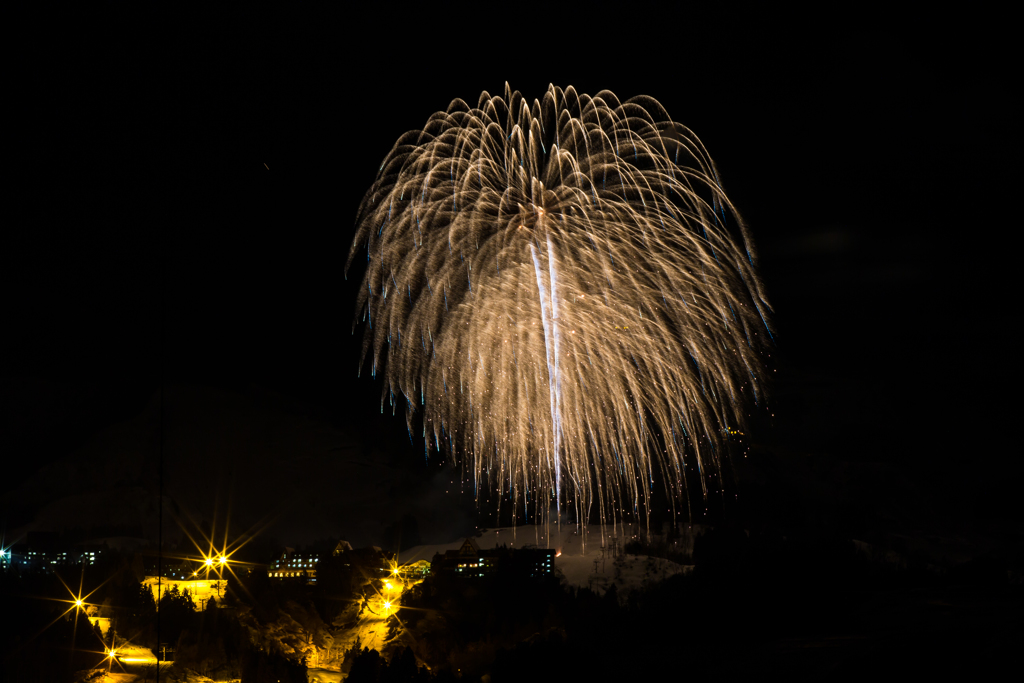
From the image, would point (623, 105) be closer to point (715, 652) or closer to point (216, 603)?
point (715, 652)

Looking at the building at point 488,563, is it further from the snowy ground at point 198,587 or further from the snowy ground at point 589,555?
the snowy ground at point 198,587

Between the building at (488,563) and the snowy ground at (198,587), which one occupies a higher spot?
the building at (488,563)

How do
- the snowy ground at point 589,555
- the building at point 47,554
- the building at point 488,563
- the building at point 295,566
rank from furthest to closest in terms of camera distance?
the building at point 47,554, the snowy ground at point 589,555, the building at point 295,566, the building at point 488,563

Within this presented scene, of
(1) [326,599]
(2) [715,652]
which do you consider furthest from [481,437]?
(1) [326,599]

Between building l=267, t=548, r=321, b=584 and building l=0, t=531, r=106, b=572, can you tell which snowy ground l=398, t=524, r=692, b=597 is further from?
building l=0, t=531, r=106, b=572

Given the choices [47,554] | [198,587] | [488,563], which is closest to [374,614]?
[488,563]

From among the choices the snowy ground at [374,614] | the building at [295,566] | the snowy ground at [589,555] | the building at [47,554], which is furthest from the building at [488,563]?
the building at [47,554]

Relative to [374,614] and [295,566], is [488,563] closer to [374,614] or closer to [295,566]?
[374,614]
